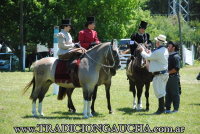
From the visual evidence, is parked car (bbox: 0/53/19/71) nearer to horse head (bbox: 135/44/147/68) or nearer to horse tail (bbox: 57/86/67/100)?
horse tail (bbox: 57/86/67/100)

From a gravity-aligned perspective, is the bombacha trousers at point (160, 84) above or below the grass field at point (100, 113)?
above

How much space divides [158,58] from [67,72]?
2691mm

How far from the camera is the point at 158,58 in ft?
43.2

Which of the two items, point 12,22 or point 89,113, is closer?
point 89,113

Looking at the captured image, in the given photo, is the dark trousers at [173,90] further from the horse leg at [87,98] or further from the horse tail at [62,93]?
the horse tail at [62,93]

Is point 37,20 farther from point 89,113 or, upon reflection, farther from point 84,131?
point 84,131

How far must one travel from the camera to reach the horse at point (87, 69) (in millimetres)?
12797

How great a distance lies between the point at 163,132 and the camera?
10.6 m

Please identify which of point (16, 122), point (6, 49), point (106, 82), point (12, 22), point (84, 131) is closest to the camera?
point (84, 131)

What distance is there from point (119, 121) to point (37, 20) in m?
26.9

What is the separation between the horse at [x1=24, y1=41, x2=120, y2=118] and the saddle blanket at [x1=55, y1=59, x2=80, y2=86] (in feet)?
0.36

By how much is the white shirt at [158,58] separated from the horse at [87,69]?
0.98 meters

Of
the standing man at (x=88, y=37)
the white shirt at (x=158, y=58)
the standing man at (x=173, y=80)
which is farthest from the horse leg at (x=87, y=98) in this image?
the standing man at (x=173, y=80)

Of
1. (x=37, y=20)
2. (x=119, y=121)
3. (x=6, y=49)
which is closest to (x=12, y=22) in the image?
(x=37, y=20)
